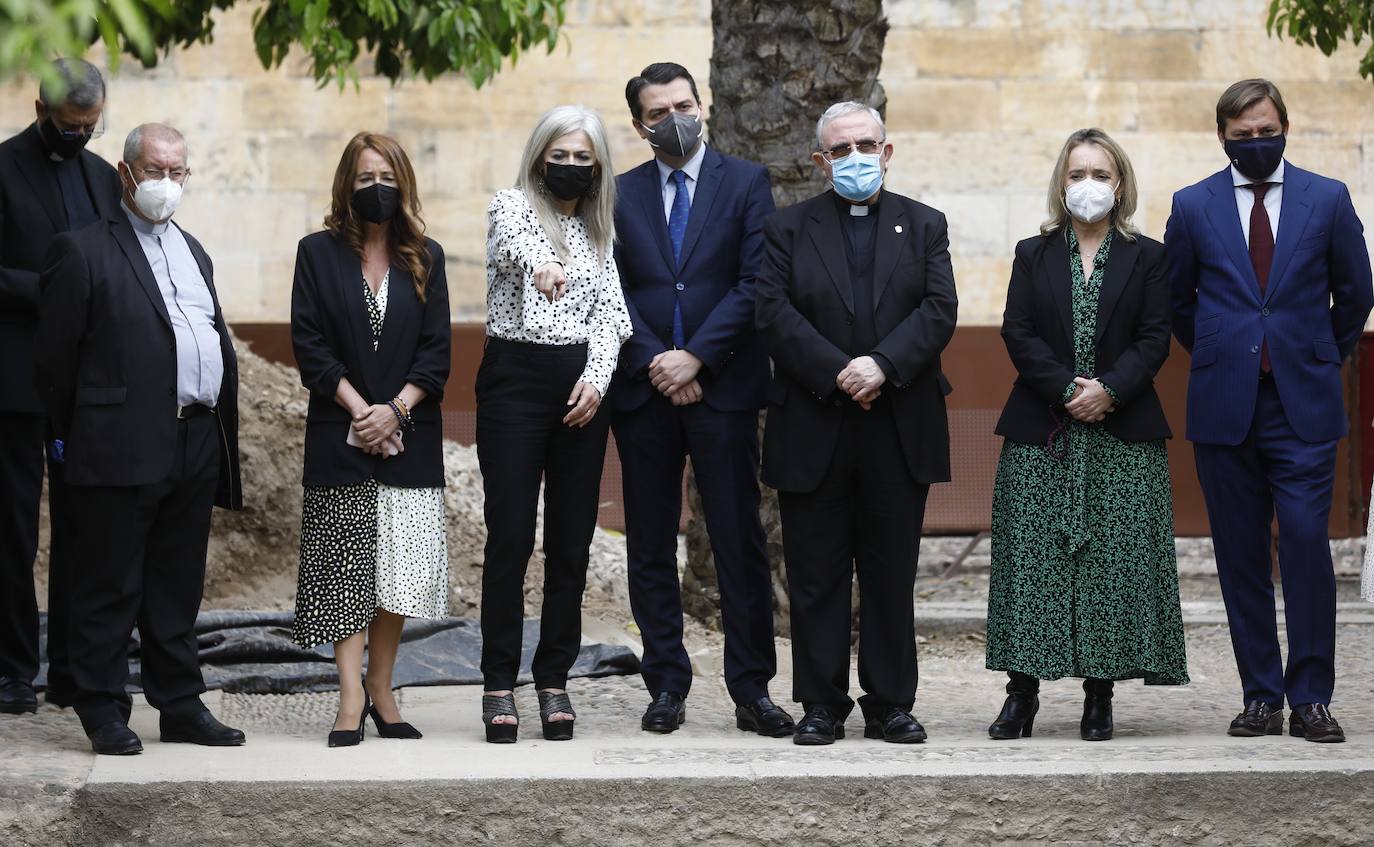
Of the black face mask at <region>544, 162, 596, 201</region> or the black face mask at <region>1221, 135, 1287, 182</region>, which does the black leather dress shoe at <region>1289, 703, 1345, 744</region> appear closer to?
the black face mask at <region>1221, 135, 1287, 182</region>

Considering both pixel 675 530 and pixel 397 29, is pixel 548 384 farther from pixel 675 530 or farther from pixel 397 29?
pixel 397 29

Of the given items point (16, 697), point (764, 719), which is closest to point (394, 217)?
point (764, 719)

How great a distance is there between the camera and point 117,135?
12078 millimetres

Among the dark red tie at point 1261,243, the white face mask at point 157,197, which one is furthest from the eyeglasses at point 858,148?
the white face mask at point 157,197

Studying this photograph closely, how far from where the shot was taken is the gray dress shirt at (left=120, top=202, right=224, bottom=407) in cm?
554

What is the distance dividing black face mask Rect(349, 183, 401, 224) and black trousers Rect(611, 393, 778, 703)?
3.19 ft

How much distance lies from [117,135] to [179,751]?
7609 mm

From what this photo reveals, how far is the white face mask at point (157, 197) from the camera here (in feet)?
17.8

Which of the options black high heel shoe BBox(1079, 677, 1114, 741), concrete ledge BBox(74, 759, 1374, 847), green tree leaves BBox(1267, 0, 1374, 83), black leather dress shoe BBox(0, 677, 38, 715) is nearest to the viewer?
concrete ledge BBox(74, 759, 1374, 847)

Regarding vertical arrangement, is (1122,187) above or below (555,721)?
above

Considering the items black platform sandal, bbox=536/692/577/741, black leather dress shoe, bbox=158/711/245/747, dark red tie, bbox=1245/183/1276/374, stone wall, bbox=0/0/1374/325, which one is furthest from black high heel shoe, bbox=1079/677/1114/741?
stone wall, bbox=0/0/1374/325

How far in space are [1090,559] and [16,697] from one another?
356cm

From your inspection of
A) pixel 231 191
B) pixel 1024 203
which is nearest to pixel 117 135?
pixel 231 191

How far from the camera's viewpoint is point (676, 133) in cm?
580
